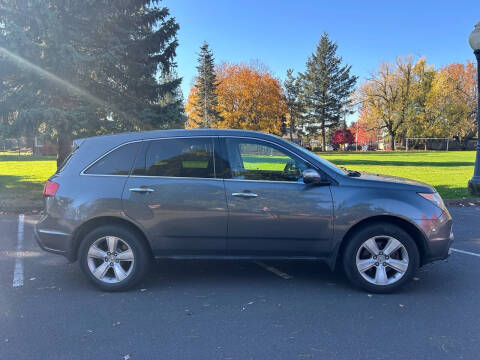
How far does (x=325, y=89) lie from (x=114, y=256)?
2404 inches

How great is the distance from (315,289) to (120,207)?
7.84ft

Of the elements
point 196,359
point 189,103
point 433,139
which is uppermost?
point 189,103

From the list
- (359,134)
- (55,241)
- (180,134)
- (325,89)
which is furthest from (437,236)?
(359,134)

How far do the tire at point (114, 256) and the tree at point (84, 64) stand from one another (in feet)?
26.5

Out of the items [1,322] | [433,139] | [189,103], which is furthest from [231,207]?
[433,139]

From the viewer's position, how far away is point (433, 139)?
6350 centimetres

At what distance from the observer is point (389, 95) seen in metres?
60.9

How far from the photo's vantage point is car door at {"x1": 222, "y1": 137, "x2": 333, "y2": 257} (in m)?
4.01

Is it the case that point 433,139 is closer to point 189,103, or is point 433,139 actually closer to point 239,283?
point 189,103

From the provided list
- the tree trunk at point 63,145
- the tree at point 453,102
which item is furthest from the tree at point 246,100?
the tree trunk at point 63,145

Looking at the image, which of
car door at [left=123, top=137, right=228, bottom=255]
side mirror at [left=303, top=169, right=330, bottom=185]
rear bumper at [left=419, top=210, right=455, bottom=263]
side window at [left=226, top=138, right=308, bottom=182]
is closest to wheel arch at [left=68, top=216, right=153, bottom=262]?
car door at [left=123, top=137, right=228, bottom=255]

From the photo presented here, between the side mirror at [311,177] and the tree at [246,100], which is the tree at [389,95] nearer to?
the tree at [246,100]

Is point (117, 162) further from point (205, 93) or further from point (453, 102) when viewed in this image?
point (453, 102)

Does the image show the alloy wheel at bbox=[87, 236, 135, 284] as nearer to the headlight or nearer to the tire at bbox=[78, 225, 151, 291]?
the tire at bbox=[78, 225, 151, 291]
